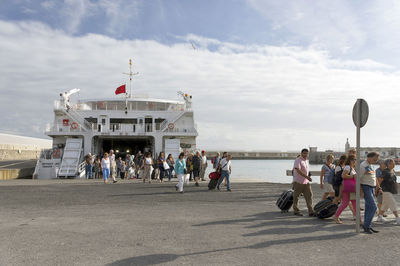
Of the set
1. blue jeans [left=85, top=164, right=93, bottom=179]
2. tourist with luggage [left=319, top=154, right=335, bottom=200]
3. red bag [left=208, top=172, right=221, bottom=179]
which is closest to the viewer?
tourist with luggage [left=319, top=154, right=335, bottom=200]

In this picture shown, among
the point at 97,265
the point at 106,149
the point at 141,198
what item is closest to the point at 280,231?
the point at 97,265

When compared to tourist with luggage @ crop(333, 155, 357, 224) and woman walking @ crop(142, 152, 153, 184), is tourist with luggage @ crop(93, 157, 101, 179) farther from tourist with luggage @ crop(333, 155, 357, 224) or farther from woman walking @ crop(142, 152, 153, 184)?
tourist with luggage @ crop(333, 155, 357, 224)

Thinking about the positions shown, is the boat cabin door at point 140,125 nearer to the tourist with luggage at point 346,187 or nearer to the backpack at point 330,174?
the backpack at point 330,174

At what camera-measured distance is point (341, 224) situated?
709 centimetres

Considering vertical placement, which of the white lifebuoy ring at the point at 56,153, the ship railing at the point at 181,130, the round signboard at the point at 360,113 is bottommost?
the white lifebuoy ring at the point at 56,153

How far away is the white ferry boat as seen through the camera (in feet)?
69.8

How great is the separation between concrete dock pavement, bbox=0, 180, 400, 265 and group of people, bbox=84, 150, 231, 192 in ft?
13.8

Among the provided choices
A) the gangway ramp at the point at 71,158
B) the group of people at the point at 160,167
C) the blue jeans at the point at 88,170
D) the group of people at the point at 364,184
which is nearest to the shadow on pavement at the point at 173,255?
the group of people at the point at 364,184

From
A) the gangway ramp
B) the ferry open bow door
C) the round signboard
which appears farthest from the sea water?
the round signboard

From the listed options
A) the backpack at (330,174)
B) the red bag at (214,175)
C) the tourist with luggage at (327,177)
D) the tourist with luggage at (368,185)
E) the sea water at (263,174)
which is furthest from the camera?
the sea water at (263,174)

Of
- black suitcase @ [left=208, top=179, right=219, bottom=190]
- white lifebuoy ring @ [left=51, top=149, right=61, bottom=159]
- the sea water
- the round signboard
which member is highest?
the round signboard

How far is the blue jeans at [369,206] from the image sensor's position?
626 centimetres

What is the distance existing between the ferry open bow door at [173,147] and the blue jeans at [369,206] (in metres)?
15.8

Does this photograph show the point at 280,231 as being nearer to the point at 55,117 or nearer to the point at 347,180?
the point at 347,180
